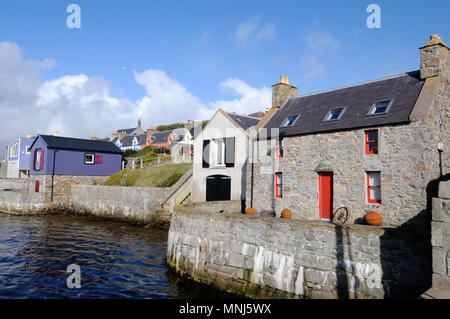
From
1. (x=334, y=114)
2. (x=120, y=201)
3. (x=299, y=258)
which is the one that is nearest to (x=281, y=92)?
(x=334, y=114)

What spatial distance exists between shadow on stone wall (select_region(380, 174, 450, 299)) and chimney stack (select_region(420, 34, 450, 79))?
9.03 m

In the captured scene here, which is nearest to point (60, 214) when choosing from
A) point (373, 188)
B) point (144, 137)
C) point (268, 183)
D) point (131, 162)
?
point (131, 162)

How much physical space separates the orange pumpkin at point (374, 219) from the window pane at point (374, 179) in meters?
1.76

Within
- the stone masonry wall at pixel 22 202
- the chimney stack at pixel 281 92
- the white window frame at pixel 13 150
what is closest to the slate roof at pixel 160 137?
the white window frame at pixel 13 150

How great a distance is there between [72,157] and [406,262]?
114 feet

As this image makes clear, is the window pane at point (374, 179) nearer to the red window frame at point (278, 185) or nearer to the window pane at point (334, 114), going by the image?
the window pane at point (334, 114)

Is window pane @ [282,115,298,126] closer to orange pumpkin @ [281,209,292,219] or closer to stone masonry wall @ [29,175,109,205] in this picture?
orange pumpkin @ [281,209,292,219]

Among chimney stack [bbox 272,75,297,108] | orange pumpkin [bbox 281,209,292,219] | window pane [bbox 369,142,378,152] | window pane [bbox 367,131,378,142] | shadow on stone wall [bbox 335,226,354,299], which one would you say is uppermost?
chimney stack [bbox 272,75,297,108]

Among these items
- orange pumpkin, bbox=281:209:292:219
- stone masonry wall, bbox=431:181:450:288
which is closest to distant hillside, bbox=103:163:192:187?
orange pumpkin, bbox=281:209:292:219

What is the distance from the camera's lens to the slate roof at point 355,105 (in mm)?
14016

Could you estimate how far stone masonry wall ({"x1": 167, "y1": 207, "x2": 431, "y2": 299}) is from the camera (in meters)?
8.34

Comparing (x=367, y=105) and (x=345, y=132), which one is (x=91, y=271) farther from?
(x=367, y=105)

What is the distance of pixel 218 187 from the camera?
24.3m

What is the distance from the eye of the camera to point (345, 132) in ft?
49.0
